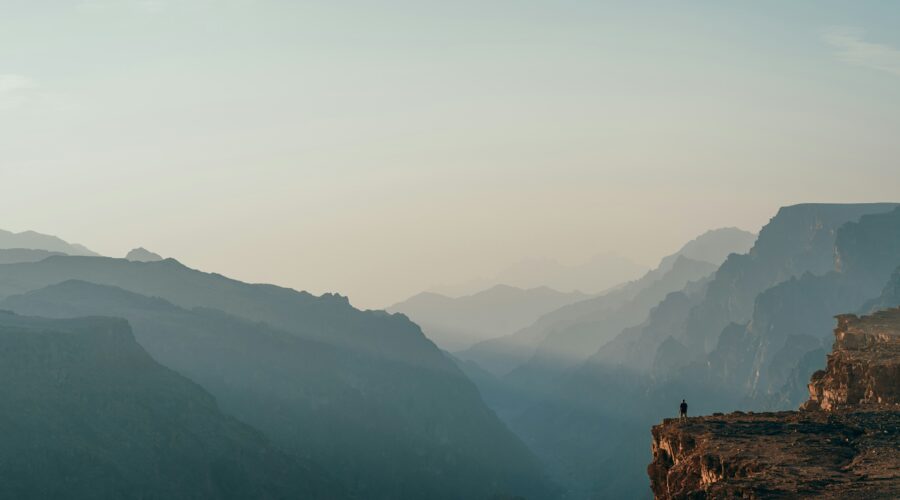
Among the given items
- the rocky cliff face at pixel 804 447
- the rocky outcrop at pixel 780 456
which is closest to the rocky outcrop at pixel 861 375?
the rocky cliff face at pixel 804 447

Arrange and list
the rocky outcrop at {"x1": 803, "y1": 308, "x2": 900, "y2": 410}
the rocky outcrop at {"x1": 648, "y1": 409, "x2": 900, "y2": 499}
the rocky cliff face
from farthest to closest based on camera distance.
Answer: the rocky outcrop at {"x1": 803, "y1": 308, "x2": 900, "y2": 410}
the rocky cliff face
the rocky outcrop at {"x1": 648, "y1": 409, "x2": 900, "y2": 499}

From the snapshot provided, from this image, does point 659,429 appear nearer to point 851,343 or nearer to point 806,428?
point 806,428

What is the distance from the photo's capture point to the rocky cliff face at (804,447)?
196 feet

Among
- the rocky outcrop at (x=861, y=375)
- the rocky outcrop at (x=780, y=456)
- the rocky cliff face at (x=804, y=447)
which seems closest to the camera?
the rocky outcrop at (x=780, y=456)

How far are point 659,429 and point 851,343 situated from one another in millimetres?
40237

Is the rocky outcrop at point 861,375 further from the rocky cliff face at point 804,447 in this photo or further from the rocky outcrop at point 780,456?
the rocky outcrop at point 780,456

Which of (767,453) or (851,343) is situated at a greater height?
(851,343)

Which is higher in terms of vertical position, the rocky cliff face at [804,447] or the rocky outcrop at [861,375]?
the rocky outcrop at [861,375]

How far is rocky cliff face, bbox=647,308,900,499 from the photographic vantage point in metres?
59.8

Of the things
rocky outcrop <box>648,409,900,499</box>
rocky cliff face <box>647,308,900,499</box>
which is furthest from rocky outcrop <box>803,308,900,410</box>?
rocky outcrop <box>648,409,900,499</box>

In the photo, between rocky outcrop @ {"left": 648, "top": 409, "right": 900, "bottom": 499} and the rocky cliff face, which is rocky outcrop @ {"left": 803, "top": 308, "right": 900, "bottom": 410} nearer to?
the rocky cliff face

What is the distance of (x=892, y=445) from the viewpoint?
2687 inches

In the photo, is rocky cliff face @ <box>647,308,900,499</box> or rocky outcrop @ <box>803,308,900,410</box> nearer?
rocky cliff face @ <box>647,308,900,499</box>

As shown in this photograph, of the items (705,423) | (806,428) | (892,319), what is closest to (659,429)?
(705,423)
